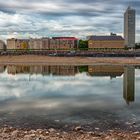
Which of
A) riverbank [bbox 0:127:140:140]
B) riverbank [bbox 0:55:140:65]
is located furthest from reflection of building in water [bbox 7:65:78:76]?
riverbank [bbox 0:127:140:140]

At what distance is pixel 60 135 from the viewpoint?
14898mm

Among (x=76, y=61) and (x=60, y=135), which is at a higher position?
(x=60, y=135)

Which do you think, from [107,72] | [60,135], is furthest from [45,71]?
[60,135]

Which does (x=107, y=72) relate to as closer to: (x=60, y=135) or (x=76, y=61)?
(x=76, y=61)

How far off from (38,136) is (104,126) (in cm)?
392

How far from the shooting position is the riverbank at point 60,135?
14273 millimetres

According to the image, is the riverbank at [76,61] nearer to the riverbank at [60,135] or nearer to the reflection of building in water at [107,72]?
the reflection of building in water at [107,72]

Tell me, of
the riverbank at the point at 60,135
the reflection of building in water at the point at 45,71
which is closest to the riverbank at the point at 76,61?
the reflection of building in water at the point at 45,71

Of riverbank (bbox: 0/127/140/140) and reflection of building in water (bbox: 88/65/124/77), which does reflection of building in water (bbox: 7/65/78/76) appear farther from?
riverbank (bbox: 0/127/140/140)

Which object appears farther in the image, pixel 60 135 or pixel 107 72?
pixel 107 72

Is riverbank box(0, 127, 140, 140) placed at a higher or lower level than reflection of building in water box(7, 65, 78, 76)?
higher

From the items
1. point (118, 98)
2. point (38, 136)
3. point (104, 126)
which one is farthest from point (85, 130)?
point (118, 98)

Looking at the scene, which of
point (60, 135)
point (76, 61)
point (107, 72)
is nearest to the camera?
point (60, 135)

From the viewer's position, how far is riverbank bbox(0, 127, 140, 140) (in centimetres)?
1427
